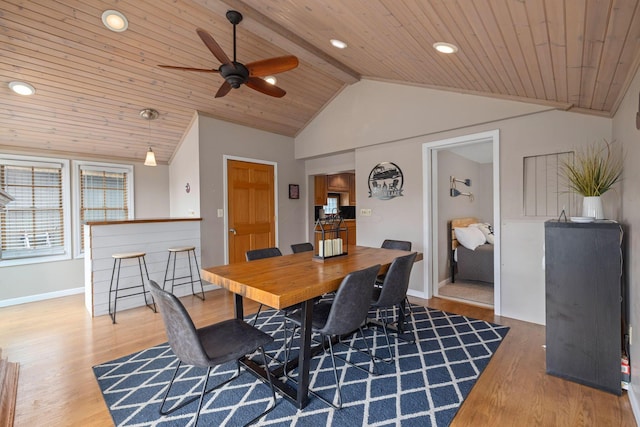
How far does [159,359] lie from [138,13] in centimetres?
314

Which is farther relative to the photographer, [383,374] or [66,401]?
[383,374]

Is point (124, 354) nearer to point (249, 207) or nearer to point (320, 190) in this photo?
point (249, 207)

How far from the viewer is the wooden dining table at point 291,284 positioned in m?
1.64

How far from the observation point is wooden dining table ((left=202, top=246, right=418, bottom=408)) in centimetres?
164

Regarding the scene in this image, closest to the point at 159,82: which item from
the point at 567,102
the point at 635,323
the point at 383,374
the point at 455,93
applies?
the point at 455,93

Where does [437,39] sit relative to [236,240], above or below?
above

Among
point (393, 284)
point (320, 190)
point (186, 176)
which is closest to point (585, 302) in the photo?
point (393, 284)

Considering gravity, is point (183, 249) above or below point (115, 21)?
below

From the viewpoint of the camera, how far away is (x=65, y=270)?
432cm

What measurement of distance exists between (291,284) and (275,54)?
3.14 metres

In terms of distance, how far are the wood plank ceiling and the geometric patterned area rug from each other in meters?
2.24

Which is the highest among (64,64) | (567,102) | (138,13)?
(138,13)

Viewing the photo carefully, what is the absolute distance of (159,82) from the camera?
11.8 ft

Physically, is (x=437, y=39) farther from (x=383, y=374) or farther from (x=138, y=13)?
(x=138, y=13)
